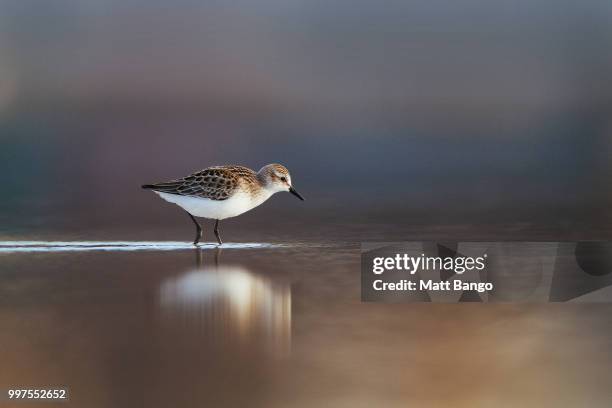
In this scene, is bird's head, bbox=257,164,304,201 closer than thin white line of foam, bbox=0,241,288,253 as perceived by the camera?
No

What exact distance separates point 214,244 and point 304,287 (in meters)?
1.57

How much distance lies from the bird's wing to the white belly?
0.12 ft

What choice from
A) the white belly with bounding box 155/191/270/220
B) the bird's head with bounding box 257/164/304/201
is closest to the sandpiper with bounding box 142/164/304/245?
the white belly with bounding box 155/191/270/220

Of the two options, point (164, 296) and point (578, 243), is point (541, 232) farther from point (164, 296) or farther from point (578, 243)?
point (164, 296)

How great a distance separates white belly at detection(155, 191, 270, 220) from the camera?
6848 millimetres

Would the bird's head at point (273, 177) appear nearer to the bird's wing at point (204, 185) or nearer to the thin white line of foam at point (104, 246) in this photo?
the bird's wing at point (204, 185)

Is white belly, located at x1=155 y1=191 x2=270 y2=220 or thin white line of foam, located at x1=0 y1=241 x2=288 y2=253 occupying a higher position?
white belly, located at x1=155 y1=191 x2=270 y2=220

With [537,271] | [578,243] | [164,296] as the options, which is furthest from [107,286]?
[578,243]

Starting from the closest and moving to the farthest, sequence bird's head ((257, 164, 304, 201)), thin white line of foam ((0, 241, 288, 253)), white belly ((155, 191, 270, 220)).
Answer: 1. thin white line of foam ((0, 241, 288, 253))
2. white belly ((155, 191, 270, 220))
3. bird's head ((257, 164, 304, 201))

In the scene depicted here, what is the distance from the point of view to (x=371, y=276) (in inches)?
220

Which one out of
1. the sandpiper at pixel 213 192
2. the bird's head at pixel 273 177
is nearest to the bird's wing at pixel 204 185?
the sandpiper at pixel 213 192

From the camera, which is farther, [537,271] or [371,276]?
[537,271]

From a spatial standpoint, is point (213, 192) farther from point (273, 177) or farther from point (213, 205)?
point (273, 177)

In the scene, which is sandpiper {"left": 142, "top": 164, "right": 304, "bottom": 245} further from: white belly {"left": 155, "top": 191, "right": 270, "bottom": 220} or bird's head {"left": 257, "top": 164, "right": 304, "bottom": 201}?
bird's head {"left": 257, "top": 164, "right": 304, "bottom": 201}
